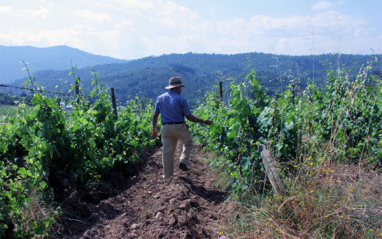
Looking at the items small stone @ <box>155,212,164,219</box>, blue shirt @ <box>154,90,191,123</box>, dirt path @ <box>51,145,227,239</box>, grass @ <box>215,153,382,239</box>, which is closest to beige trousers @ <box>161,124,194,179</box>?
blue shirt @ <box>154,90,191,123</box>

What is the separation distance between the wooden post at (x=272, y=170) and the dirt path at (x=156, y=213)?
0.92 meters

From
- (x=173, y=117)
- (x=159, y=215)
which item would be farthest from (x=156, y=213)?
(x=173, y=117)

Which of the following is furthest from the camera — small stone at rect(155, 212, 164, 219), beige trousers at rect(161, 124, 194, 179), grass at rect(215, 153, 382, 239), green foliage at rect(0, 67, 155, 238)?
beige trousers at rect(161, 124, 194, 179)

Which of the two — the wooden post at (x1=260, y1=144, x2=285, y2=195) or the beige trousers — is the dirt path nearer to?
the beige trousers

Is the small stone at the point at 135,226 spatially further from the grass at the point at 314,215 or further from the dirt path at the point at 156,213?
the grass at the point at 314,215

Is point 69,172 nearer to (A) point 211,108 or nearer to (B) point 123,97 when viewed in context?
(A) point 211,108

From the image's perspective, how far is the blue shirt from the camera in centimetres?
498

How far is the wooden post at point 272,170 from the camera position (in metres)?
3.19

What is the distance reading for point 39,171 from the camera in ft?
12.8

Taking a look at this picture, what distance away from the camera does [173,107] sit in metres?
5.00

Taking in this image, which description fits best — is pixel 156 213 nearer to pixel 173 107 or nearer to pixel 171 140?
pixel 171 140

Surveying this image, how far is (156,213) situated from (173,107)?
5.99 ft

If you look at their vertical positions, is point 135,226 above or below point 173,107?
below

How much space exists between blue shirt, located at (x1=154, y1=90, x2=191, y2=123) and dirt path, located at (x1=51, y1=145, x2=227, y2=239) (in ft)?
3.60
